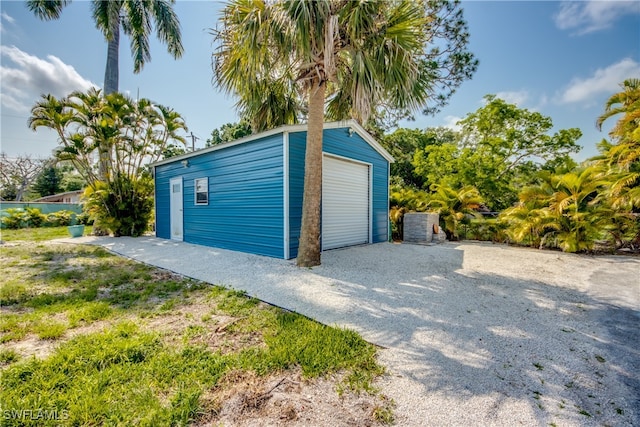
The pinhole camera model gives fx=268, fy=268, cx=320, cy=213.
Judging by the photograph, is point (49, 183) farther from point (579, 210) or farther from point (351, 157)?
point (579, 210)

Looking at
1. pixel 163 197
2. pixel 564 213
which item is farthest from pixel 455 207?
pixel 163 197

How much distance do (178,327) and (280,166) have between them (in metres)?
4.00

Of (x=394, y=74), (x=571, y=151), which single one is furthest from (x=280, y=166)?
(x=571, y=151)

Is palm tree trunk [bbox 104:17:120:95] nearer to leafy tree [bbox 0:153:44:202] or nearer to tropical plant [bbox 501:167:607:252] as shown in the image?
tropical plant [bbox 501:167:607:252]

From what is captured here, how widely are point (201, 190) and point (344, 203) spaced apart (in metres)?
4.47

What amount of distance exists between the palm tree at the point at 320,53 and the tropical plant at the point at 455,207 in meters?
5.41

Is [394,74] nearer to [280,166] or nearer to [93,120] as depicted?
[280,166]

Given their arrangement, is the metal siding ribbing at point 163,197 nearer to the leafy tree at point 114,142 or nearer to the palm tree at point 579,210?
the leafy tree at point 114,142

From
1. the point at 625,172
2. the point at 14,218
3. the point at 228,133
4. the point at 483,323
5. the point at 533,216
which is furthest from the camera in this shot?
the point at 228,133

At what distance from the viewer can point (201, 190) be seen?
329 inches

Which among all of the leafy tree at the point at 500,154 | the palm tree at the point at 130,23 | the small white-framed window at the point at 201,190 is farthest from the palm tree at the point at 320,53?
the palm tree at the point at 130,23

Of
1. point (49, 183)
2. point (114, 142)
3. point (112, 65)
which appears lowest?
point (114, 142)

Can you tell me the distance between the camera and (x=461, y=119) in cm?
1697

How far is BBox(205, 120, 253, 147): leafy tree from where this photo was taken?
1969 centimetres
